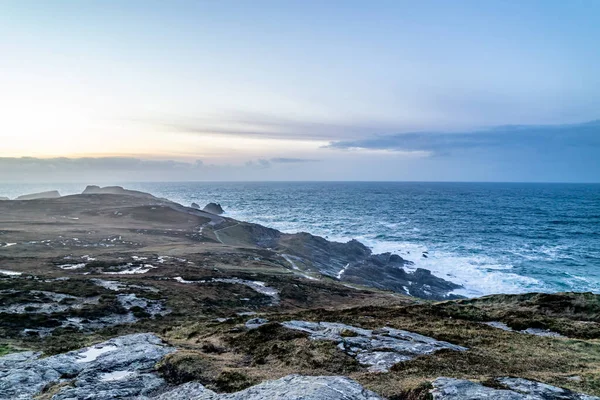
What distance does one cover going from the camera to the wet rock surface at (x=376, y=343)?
14625 millimetres

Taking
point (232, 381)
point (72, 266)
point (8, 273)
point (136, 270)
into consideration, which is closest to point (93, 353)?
point (232, 381)

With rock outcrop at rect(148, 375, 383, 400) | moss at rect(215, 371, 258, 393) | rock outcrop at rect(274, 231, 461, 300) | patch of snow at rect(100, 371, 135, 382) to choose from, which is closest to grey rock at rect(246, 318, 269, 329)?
moss at rect(215, 371, 258, 393)

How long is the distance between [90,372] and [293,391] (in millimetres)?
8102

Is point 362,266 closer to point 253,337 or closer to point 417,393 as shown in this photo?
point 253,337

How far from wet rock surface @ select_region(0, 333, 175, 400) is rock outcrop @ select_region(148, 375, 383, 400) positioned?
5.31ft

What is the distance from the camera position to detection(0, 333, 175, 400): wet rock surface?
39.5 ft

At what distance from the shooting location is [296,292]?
1563 inches

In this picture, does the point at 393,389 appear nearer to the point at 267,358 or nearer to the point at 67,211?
the point at 267,358

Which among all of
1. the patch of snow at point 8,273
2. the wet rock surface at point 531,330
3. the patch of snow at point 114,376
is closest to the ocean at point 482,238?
the wet rock surface at point 531,330

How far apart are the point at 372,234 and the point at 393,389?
305 ft

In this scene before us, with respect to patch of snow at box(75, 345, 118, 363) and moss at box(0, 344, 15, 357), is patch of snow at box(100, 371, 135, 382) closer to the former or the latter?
patch of snow at box(75, 345, 118, 363)

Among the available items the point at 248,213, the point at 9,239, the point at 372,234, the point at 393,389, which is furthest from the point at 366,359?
the point at 248,213

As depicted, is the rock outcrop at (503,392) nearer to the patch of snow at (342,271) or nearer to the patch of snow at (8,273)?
the patch of snow at (8,273)

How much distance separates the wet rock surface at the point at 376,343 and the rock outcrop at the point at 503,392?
3.07 metres
